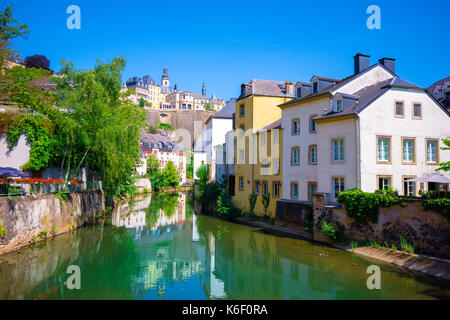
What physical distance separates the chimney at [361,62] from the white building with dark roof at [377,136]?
1.91 metres

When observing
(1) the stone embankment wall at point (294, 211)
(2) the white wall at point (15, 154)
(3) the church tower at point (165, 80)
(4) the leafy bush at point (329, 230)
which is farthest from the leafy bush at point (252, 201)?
(3) the church tower at point (165, 80)

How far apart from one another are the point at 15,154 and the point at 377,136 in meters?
23.0

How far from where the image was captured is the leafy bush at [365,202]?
1645 centimetres

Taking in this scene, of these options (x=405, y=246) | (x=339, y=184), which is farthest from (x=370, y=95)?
(x=405, y=246)

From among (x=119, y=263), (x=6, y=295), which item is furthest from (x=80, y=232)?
(x=6, y=295)

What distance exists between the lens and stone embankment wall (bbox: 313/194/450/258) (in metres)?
14.4

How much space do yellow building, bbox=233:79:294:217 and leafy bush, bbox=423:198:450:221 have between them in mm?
11552

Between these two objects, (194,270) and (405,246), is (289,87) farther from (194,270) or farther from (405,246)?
(194,270)

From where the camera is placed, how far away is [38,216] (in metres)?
18.3

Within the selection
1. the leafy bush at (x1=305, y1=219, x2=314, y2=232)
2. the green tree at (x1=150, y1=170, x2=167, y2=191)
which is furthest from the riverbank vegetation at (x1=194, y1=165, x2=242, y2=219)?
the green tree at (x1=150, y1=170, x2=167, y2=191)

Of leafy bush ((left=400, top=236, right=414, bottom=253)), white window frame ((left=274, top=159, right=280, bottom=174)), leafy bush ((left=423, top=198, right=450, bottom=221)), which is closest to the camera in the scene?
leafy bush ((left=423, top=198, right=450, bottom=221))

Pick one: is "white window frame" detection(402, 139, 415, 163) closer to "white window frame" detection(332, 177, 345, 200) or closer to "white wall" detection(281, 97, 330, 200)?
"white window frame" detection(332, 177, 345, 200)

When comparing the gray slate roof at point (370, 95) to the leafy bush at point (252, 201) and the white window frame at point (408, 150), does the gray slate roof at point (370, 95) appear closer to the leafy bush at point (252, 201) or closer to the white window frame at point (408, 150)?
the white window frame at point (408, 150)

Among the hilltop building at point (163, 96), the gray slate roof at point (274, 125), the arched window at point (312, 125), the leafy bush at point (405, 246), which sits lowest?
the leafy bush at point (405, 246)
